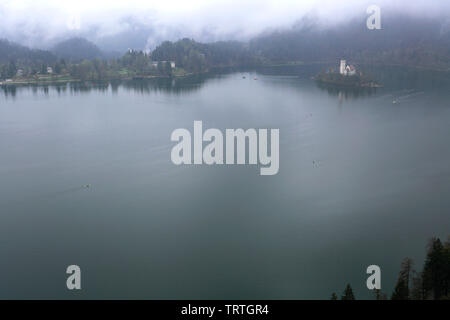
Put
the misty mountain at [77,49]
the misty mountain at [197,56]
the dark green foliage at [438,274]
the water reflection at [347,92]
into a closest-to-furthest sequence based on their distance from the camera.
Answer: the dark green foliage at [438,274] < the water reflection at [347,92] < the misty mountain at [197,56] < the misty mountain at [77,49]

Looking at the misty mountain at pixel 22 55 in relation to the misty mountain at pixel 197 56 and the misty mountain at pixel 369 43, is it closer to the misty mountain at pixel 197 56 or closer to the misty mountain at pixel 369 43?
the misty mountain at pixel 197 56

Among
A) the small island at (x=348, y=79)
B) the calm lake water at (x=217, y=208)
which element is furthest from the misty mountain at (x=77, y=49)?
the calm lake water at (x=217, y=208)

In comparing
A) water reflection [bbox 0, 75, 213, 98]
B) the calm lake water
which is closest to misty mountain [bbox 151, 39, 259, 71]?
water reflection [bbox 0, 75, 213, 98]

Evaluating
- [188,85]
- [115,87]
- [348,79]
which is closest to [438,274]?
[348,79]

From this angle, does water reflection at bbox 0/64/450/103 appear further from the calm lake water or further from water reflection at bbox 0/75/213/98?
the calm lake water

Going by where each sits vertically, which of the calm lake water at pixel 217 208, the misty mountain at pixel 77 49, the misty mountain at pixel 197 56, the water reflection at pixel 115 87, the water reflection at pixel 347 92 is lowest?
the calm lake water at pixel 217 208
